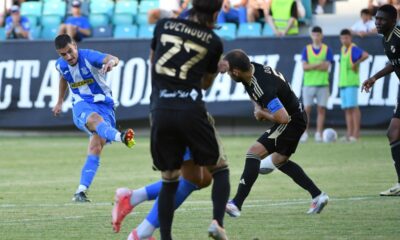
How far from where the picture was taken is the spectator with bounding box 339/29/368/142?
21922 mm

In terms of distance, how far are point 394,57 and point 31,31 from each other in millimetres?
15707

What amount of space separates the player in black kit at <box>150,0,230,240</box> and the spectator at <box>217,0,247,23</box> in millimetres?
17511

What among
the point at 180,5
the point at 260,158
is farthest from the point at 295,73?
the point at 260,158

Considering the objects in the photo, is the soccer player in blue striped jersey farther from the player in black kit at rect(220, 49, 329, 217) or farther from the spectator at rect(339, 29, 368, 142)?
the spectator at rect(339, 29, 368, 142)

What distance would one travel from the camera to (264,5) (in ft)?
82.8

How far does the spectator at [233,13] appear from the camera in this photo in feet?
84.0

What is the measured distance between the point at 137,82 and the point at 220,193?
50.4ft

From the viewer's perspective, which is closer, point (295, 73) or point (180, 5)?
point (295, 73)

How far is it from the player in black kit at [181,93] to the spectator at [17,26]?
17890 mm

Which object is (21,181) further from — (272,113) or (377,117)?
(377,117)

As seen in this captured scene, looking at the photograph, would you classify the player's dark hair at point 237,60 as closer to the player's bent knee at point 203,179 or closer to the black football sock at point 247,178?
the black football sock at point 247,178

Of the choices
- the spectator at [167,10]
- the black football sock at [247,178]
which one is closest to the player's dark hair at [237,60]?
the black football sock at [247,178]

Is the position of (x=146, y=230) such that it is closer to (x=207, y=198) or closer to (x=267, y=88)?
(x=267, y=88)

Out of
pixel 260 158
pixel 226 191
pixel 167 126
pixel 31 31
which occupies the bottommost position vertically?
pixel 31 31
